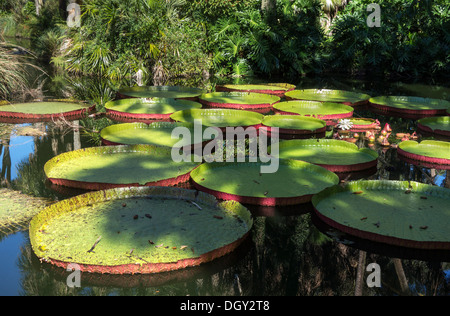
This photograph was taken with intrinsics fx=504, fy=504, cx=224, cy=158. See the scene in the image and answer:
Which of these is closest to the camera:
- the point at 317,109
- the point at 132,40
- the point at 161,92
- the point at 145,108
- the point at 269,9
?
the point at 145,108

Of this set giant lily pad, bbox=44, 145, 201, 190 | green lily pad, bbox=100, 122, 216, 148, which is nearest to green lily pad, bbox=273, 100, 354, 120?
green lily pad, bbox=100, 122, 216, 148

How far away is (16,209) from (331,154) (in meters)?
3.10

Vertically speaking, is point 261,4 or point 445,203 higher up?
point 261,4

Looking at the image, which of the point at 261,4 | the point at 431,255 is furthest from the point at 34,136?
the point at 261,4

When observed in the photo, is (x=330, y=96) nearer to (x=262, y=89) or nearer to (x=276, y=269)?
(x=262, y=89)

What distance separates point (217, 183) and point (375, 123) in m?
3.56

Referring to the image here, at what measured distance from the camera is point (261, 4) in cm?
1448

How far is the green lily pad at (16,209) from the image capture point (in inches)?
139

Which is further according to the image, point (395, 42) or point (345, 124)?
point (395, 42)

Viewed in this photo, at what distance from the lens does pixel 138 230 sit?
131 inches

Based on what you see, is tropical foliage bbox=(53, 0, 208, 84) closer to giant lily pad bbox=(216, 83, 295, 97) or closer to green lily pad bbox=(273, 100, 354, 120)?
giant lily pad bbox=(216, 83, 295, 97)

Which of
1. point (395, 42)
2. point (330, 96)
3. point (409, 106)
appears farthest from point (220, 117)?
point (395, 42)

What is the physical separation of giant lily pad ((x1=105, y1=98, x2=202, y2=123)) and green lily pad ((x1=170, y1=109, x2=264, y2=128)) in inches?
12.8
